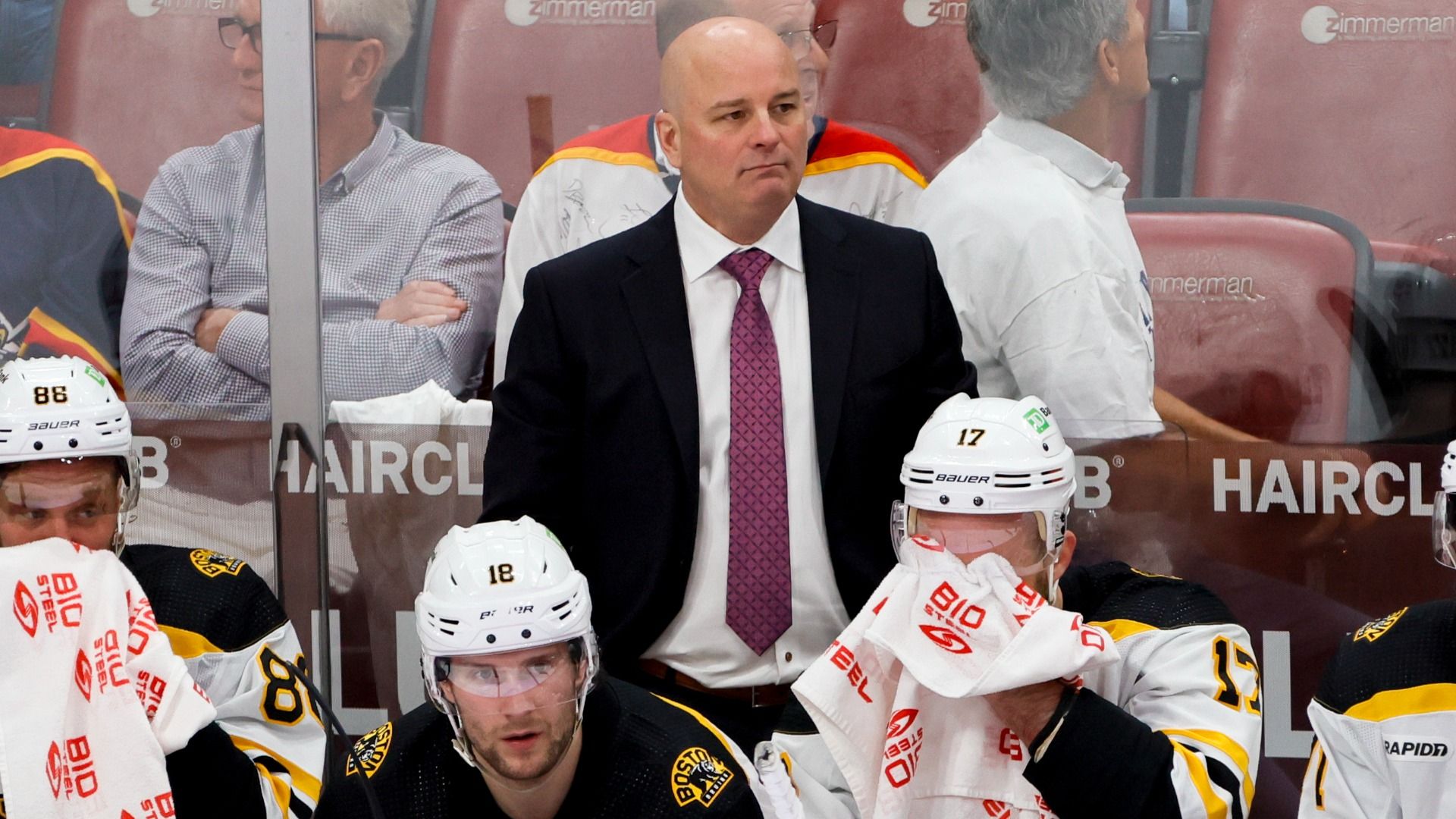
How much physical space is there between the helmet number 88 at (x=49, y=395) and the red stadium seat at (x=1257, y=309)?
5.96 ft

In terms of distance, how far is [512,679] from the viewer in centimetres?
216

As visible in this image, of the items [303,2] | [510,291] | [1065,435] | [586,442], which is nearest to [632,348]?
[586,442]

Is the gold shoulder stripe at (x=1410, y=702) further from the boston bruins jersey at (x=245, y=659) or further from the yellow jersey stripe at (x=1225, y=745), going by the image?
the boston bruins jersey at (x=245, y=659)

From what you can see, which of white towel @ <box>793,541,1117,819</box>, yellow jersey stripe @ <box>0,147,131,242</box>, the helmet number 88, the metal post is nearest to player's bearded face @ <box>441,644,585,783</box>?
white towel @ <box>793,541,1117,819</box>

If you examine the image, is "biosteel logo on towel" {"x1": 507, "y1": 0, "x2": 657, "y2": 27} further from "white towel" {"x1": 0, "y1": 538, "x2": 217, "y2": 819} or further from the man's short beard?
the man's short beard

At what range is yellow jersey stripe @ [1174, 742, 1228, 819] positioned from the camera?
2.17 metres

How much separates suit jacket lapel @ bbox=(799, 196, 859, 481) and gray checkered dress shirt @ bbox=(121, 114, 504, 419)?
763 millimetres

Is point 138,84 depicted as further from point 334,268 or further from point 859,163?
point 859,163

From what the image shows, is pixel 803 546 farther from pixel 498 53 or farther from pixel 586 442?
pixel 498 53

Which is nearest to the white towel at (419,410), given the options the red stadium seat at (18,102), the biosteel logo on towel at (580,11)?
the biosteel logo on towel at (580,11)

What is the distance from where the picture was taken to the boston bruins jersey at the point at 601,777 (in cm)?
219

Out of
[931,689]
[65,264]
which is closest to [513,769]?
[931,689]

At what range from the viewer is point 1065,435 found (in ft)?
9.99

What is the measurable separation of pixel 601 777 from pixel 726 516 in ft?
1.80
